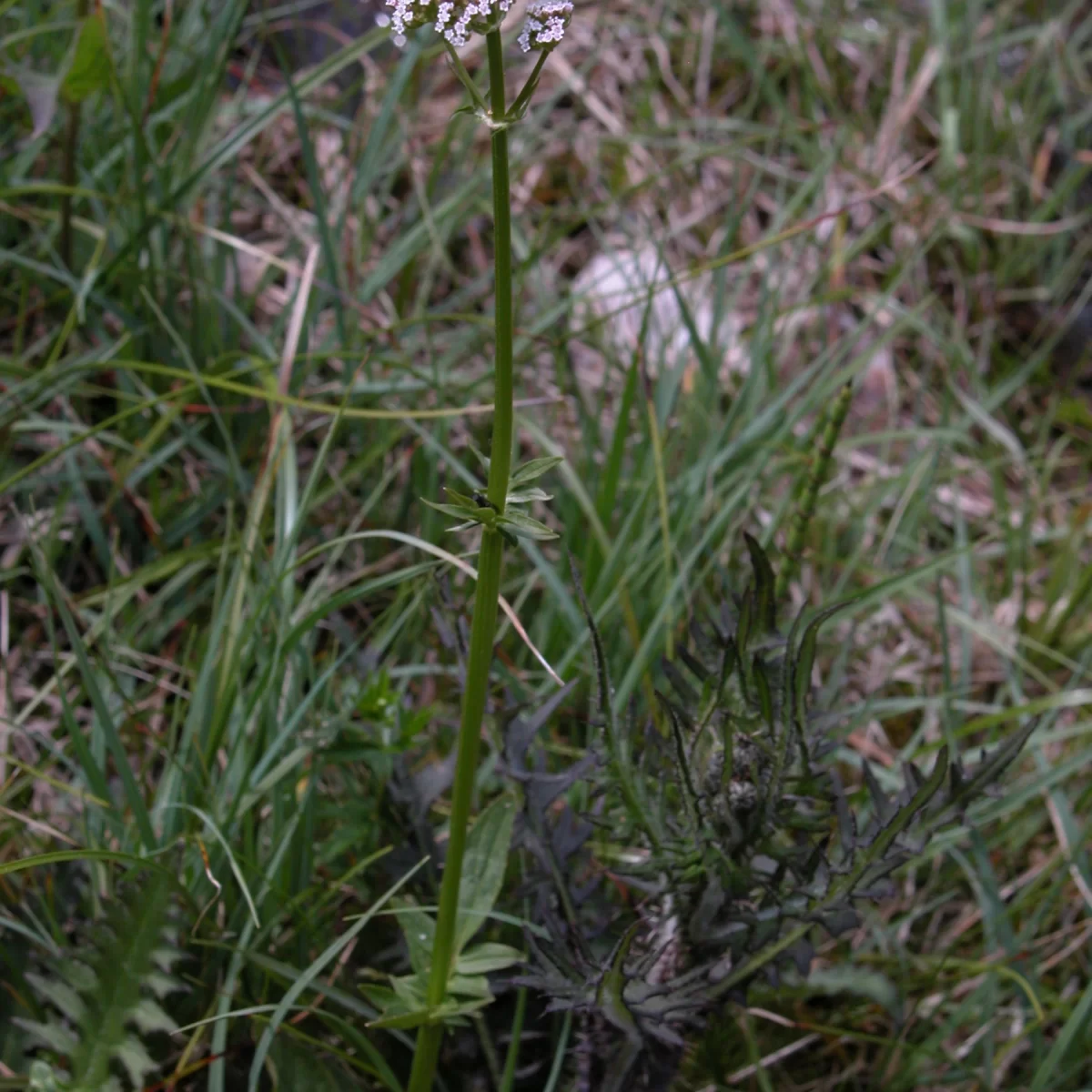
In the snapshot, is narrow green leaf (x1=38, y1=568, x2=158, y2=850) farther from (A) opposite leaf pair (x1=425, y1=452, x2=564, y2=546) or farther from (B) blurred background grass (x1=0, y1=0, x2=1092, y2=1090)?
(A) opposite leaf pair (x1=425, y1=452, x2=564, y2=546)

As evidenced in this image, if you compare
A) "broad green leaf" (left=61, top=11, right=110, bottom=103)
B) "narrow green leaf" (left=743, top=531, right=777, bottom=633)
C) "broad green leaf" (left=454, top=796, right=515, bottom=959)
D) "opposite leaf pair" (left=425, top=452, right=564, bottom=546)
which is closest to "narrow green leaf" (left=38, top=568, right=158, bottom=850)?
"broad green leaf" (left=454, top=796, right=515, bottom=959)

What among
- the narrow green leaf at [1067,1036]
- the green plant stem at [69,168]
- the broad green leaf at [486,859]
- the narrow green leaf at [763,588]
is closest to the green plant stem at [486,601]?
the broad green leaf at [486,859]

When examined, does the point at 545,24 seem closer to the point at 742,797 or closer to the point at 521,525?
the point at 521,525

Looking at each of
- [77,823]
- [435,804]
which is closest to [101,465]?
[77,823]

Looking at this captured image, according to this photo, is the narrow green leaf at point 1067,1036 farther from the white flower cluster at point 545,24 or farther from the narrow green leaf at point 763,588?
the white flower cluster at point 545,24

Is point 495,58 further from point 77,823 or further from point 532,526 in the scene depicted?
point 77,823

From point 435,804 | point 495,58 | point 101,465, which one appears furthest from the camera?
point 101,465
